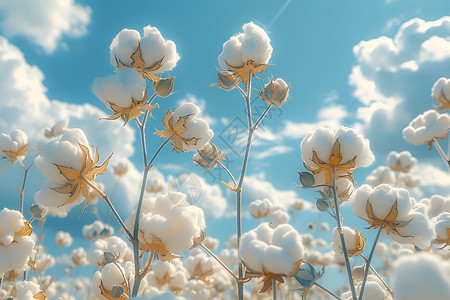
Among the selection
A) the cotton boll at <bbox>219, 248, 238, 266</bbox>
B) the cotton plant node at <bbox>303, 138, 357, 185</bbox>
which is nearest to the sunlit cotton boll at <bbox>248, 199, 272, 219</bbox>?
the cotton boll at <bbox>219, 248, 238, 266</bbox>

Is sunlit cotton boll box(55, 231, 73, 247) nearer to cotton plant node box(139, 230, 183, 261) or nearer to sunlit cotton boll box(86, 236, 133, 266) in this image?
sunlit cotton boll box(86, 236, 133, 266)

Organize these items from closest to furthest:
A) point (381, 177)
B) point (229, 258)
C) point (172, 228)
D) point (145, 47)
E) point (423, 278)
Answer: point (423, 278)
point (172, 228)
point (145, 47)
point (229, 258)
point (381, 177)

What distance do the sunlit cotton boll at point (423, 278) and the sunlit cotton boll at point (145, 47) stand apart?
887 mm

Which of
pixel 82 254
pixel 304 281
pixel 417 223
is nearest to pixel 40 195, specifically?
pixel 304 281

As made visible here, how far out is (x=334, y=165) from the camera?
925 mm

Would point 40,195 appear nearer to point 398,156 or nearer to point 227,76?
point 227,76

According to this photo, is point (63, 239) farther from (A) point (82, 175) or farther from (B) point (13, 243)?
(A) point (82, 175)

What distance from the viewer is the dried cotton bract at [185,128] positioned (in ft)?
3.42

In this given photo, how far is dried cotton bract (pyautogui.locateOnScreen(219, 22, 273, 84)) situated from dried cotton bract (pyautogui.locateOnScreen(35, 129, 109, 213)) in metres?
0.78

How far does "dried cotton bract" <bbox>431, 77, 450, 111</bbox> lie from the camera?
2309mm

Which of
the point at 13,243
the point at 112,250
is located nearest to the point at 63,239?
the point at 112,250

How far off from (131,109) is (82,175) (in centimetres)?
25

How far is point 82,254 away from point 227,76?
3038 mm

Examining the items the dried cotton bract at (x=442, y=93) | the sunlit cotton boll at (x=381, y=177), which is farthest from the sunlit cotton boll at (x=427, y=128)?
the sunlit cotton boll at (x=381, y=177)
